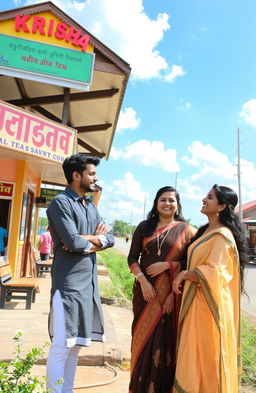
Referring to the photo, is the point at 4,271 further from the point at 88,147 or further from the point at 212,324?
the point at 88,147

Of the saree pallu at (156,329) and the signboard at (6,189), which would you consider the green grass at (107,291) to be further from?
the saree pallu at (156,329)

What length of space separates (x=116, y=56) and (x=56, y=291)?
5.90 m

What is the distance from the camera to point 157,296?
240 cm

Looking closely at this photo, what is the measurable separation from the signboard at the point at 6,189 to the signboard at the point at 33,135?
1374 millimetres

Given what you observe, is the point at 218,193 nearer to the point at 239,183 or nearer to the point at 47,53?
the point at 47,53

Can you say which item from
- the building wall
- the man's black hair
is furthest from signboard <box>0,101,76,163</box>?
the man's black hair

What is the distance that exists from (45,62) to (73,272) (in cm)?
574

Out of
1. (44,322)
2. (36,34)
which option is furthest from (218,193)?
(36,34)

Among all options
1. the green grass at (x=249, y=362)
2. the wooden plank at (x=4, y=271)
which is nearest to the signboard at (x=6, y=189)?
the wooden plank at (x=4, y=271)

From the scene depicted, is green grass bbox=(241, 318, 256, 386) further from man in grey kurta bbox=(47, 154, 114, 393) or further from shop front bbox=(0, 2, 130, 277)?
shop front bbox=(0, 2, 130, 277)

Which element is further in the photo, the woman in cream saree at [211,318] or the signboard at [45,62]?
the signboard at [45,62]

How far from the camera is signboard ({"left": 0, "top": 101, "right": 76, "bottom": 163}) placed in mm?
5477

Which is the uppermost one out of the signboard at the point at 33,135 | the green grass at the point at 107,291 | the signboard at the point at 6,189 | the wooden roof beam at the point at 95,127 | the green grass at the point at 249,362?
the wooden roof beam at the point at 95,127

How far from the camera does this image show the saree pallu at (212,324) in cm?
213
